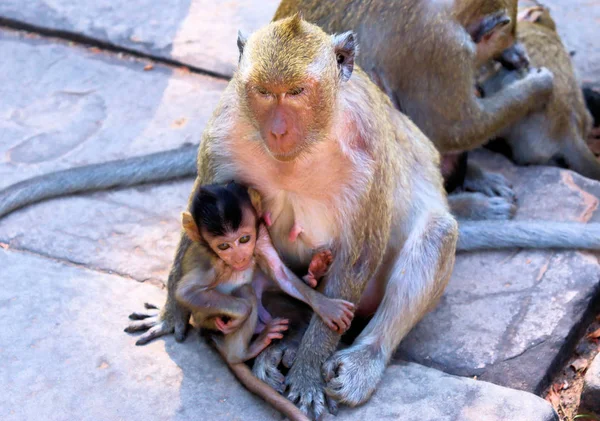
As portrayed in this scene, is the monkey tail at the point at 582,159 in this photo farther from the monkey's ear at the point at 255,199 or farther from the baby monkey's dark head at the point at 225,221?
the baby monkey's dark head at the point at 225,221

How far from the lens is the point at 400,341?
443 cm

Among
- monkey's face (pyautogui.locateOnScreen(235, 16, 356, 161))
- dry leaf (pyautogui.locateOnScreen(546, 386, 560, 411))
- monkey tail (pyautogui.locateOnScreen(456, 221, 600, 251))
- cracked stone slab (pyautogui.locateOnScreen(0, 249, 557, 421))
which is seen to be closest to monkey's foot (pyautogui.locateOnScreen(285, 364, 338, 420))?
cracked stone slab (pyautogui.locateOnScreen(0, 249, 557, 421))

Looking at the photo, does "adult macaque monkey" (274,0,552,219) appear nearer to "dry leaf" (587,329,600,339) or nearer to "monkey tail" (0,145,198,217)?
"dry leaf" (587,329,600,339)

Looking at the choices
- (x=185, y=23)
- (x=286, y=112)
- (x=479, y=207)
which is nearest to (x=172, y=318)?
(x=286, y=112)

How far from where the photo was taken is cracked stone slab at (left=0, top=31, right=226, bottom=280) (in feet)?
17.2

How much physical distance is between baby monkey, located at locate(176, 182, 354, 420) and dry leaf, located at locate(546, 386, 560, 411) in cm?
122

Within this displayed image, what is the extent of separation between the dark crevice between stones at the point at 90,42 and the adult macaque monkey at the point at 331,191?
2.84 m

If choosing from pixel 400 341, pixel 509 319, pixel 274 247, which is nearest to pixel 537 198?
pixel 509 319

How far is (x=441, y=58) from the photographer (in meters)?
5.48

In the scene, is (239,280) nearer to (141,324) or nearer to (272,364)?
(272,364)

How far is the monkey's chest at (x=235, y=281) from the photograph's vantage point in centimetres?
410

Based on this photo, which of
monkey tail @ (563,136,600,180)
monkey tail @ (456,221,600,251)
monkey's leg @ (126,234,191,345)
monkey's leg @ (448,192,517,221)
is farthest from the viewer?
monkey tail @ (563,136,600,180)

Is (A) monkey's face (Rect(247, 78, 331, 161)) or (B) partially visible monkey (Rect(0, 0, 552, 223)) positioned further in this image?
(B) partially visible monkey (Rect(0, 0, 552, 223))

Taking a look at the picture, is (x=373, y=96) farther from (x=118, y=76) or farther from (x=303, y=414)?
(x=118, y=76)
